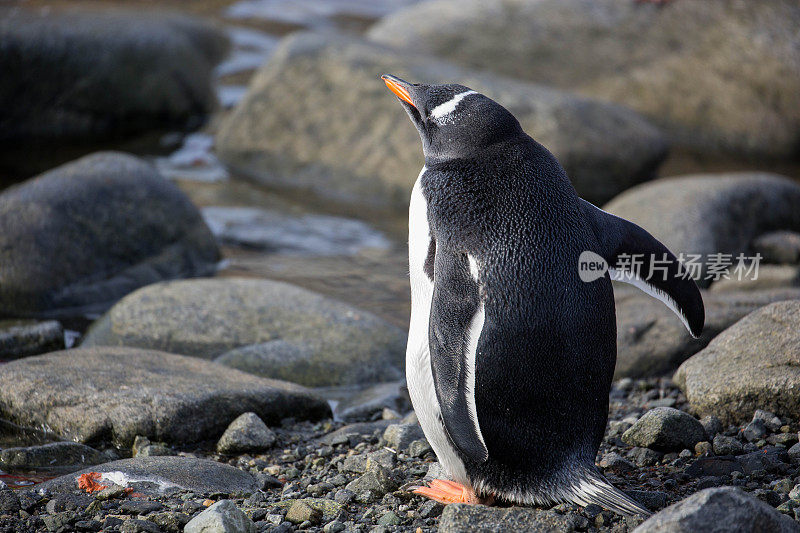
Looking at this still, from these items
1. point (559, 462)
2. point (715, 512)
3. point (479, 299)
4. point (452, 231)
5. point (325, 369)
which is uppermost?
point (452, 231)

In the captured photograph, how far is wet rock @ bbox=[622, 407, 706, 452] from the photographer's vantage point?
3.39 m

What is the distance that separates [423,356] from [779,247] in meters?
4.38

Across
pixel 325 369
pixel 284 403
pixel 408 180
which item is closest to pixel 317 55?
pixel 408 180

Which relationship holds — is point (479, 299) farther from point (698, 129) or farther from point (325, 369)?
point (698, 129)

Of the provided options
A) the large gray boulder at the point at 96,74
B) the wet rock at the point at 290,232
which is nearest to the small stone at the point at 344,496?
the wet rock at the point at 290,232

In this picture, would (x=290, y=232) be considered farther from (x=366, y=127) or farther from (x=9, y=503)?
(x=9, y=503)

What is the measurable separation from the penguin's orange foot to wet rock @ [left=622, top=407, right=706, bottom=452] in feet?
2.78

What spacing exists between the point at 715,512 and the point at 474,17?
9.84 m

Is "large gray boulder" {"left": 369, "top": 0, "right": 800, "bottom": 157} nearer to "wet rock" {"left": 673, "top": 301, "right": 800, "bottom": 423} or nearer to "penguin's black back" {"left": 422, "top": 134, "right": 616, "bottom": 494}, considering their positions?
"wet rock" {"left": 673, "top": 301, "right": 800, "bottom": 423}

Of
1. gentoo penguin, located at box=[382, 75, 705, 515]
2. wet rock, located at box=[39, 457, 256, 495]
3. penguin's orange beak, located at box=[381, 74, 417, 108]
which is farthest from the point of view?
penguin's orange beak, located at box=[381, 74, 417, 108]

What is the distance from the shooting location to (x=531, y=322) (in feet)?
9.09

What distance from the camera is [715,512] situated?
2297 mm

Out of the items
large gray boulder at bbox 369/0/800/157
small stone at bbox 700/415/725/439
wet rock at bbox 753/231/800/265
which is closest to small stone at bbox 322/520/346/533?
small stone at bbox 700/415/725/439

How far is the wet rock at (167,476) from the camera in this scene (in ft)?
10.5
